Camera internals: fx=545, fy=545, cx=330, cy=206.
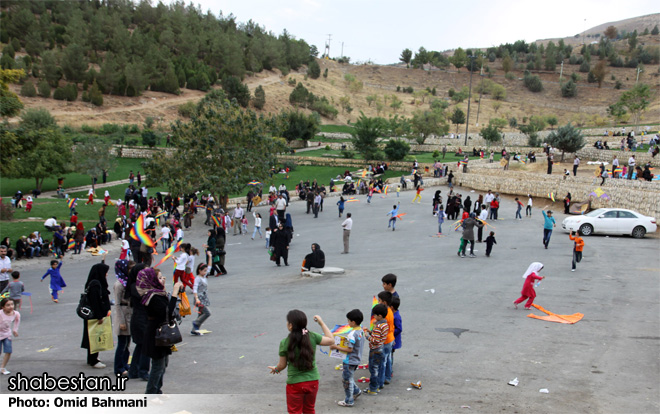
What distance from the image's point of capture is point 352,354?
605 cm

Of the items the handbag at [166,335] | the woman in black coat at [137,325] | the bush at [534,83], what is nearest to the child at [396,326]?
the handbag at [166,335]

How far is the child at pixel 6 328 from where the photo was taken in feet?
23.4

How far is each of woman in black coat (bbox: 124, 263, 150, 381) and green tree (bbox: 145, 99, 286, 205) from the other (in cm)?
2139

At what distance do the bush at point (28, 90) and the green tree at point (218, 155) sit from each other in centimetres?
4812

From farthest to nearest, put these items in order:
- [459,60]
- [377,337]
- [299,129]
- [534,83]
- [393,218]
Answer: [459,60]
[534,83]
[299,129]
[393,218]
[377,337]

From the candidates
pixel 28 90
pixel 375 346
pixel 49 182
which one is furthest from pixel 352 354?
pixel 28 90

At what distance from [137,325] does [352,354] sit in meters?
2.39

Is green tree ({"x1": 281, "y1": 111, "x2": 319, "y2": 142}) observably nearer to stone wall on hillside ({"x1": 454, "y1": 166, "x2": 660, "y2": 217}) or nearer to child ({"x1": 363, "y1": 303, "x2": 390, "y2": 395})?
stone wall on hillside ({"x1": 454, "y1": 166, "x2": 660, "y2": 217})

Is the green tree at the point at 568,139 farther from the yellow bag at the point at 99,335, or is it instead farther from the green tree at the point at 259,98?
the green tree at the point at 259,98

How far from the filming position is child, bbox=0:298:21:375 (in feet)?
23.4

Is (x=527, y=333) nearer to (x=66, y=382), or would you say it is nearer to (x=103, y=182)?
(x=66, y=382)

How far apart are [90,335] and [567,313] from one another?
8791mm

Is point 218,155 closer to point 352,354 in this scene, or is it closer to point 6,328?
point 6,328

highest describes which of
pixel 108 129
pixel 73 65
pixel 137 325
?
pixel 73 65
